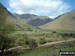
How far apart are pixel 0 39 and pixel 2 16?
23.8 ft

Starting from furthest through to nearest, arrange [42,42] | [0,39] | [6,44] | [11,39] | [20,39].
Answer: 1. [42,42]
2. [20,39]
3. [11,39]
4. [6,44]
5. [0,39]

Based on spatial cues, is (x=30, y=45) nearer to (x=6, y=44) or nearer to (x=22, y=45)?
(x=22, y=45)

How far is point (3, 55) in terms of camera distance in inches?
1544

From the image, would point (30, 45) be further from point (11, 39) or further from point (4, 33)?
point (4, 33)

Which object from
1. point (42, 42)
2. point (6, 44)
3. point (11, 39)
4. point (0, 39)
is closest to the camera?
point (0, 39)

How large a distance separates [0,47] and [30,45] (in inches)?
925

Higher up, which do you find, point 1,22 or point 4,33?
point 1,22

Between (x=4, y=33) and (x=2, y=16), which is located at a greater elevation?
(x=2, y=16)

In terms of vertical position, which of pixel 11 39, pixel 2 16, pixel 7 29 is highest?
pixel 2 16

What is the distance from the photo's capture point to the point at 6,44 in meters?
39.7

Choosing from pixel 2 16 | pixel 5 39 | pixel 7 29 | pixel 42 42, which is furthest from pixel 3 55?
pixel 42 42

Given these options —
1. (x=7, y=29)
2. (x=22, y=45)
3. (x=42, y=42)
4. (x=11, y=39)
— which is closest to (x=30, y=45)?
(x=22, y=45)

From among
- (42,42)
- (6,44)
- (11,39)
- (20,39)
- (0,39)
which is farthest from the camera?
Answer: (42,42)

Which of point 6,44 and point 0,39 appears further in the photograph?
point 6,44
